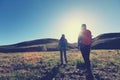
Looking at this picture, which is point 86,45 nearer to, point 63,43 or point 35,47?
point 63,43

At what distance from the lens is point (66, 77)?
17.8 meters

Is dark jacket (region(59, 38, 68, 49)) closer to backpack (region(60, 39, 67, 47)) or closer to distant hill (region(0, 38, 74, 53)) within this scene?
backpack (region(60, 39, 67, 47))

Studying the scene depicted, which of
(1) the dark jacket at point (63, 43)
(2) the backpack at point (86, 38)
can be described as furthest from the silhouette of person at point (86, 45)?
(1) the dark jacket at point (63, 43)

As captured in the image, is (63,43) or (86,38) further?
(63,43)

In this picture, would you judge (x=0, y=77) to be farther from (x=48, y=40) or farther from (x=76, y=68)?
(x=48, y=40)

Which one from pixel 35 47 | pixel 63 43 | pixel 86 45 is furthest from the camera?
pixel 35 47

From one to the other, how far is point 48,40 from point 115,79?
261ft

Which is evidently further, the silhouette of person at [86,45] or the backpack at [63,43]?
the backpack at [63,43]

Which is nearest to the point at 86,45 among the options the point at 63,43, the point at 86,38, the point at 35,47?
the point at 86,38

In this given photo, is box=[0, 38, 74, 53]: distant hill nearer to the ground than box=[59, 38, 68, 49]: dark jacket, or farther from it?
farther from it

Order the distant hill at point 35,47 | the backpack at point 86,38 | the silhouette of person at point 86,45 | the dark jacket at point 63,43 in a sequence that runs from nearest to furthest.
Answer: the silhouette of person at point 86,45 < the backpack at point 86,38 < the dark jacket at point 63,43 < the distant hill at point 35,47

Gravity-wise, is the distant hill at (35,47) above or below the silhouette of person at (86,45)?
above

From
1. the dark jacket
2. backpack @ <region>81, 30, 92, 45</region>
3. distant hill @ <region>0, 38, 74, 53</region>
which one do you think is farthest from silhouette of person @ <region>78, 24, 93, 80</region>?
distant hill @ <region>0, 38, 74, 53</region>

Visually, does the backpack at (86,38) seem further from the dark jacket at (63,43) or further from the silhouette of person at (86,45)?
the dark jacket at (63,43)
